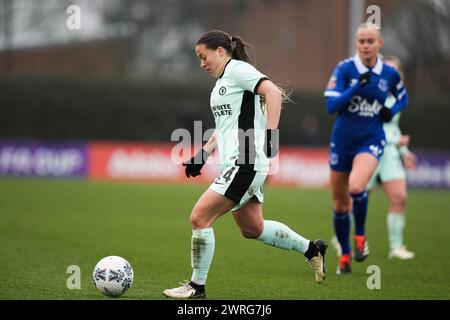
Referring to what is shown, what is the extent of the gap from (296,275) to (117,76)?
79.0 ft

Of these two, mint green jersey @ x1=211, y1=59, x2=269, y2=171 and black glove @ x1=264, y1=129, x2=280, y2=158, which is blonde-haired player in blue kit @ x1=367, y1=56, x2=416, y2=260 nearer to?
mint green jersey @ x1=211, y1=59, x2=269, y2=171

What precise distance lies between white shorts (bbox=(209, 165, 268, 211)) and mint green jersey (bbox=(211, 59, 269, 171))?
Result: 0.05 m

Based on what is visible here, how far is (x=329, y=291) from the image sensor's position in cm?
775

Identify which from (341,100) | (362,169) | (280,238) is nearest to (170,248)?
(362,169)

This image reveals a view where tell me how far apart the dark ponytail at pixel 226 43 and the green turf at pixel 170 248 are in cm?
208

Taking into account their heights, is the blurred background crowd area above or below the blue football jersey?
above

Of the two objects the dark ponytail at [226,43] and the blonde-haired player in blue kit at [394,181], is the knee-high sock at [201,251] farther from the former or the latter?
the blonde-haired player in blue kit at [394,181]

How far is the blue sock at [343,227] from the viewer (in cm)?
940

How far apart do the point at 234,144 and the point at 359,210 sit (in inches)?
105

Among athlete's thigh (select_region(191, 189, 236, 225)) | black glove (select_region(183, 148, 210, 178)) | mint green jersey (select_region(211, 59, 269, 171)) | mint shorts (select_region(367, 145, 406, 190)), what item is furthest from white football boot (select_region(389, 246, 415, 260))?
athlete's thigh (select_region(191, 189, 236, 225))

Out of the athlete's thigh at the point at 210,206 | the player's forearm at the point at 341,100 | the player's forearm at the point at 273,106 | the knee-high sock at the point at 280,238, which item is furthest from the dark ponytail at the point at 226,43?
the player's forearm at the point at 341,100

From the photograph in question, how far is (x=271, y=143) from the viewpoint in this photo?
271 inches

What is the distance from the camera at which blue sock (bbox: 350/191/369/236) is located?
30.1 feet

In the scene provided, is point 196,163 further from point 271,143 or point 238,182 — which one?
point 271,143
